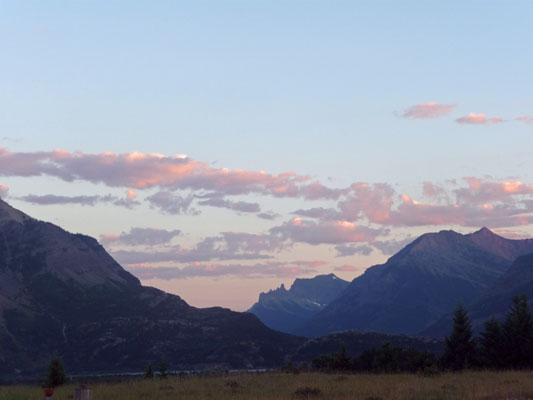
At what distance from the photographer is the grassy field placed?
31.6 meters

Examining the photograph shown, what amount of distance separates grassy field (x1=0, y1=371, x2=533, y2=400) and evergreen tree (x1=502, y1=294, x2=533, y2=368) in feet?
64.6

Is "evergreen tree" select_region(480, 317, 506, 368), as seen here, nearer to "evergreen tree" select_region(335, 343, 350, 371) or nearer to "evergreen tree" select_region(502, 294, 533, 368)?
"evergreen tree" select_region(502, 294, 533, 368)

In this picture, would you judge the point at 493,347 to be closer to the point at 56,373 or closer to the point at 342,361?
the point at 342,361

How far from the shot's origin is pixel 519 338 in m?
61.8

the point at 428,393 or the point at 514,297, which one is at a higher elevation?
the point at 514,297

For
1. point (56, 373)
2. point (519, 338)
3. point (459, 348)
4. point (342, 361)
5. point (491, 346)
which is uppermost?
point (519, 338)

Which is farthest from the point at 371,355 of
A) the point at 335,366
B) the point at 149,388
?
the point at 149,388

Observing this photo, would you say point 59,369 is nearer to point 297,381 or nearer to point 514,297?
point 297,381

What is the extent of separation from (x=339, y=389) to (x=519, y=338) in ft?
107

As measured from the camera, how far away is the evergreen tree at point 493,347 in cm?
6181

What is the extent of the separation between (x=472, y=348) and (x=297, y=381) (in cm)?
2754

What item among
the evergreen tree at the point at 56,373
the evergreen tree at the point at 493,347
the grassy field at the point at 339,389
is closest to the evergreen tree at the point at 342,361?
the evergreen tree at the point at 493,347

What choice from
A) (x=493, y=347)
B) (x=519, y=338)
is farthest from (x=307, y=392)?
(x=493, y=347)

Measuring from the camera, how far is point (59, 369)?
52375mm
